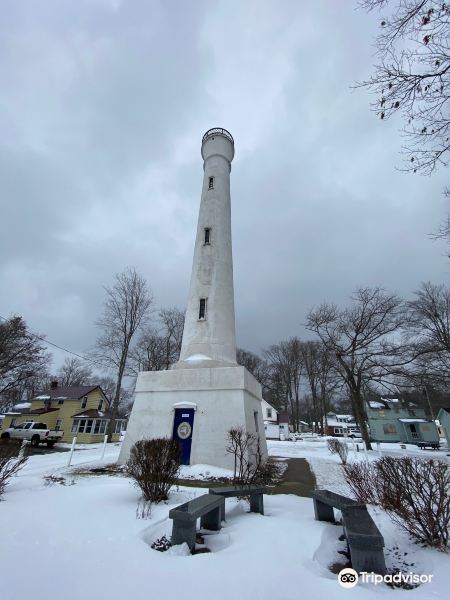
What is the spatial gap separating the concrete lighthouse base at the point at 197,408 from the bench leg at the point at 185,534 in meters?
8.24

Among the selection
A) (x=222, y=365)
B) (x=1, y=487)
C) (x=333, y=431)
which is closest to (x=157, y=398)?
(x=222, y=365)

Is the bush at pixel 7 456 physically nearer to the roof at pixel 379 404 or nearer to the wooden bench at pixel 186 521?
the wooden bench at pixel 186 521

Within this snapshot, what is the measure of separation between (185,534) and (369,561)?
7.81 ft

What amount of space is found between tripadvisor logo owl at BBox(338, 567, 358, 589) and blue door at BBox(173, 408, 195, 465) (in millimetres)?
9982

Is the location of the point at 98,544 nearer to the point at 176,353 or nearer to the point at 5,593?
the point at 5,593

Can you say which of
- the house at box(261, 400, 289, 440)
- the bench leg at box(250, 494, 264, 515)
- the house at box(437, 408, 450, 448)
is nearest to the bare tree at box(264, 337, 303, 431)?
the house at box(261, 400, 289, 440)

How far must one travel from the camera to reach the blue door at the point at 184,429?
12570 mm

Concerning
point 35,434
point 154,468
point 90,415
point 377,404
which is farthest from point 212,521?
point 377,404

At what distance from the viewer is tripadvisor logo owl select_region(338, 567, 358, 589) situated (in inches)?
127

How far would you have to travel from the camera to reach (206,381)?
13.4 meters

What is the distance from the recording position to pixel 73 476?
1069 centimetres

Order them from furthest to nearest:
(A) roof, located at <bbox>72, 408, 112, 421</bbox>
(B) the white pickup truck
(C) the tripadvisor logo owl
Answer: (A) roof, located at <bbox>72, 408, 112, 421</bbox> < (B) the white pickup truck < (C) the tripadvisor logo owl

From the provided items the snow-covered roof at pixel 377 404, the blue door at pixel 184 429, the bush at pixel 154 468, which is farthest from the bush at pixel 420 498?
the snow-covered roof at pixel 377 404

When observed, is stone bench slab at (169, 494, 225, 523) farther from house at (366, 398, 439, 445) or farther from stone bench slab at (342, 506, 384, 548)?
house at (366, 398, 439, 445)
